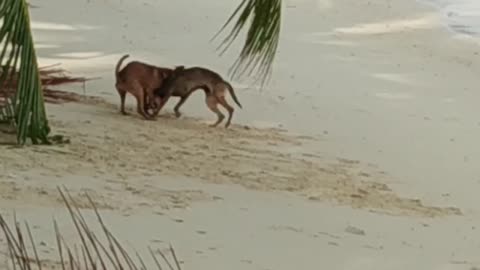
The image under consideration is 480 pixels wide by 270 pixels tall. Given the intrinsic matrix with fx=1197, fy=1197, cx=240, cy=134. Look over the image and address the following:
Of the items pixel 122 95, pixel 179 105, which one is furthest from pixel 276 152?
pixel 122 95

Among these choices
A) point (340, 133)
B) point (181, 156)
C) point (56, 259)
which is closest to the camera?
point (56, 259)

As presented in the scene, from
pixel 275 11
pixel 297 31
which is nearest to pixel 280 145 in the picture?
pixel 275 11

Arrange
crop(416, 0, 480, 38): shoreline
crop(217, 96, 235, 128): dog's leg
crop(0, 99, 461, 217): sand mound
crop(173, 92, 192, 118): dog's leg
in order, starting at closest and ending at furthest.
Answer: crop(0, 99, 461, 217): sand mound < crop(217, 96, 235, 128): dog's leg < crop(173, 92, 192, 118): dog's leg < crop(416, 0, 480, 38): shoreline

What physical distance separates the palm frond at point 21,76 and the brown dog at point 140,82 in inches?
64.8

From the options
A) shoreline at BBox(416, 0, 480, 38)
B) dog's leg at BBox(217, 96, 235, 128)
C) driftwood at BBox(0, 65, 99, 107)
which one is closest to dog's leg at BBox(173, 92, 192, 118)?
dog's leg at BBox(217, 96, 235, 128)

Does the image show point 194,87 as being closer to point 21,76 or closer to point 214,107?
point 214,107

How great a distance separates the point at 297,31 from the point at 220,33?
1.25 metres

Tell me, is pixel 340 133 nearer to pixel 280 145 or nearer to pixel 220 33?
pixel 280 145

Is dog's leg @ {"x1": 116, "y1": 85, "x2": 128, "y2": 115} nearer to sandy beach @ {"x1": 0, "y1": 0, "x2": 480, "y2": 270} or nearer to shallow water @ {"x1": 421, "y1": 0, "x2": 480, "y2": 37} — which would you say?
sandy beach @ {"x1": 0, "y1": 0, "x2": 480, "y2": 270}

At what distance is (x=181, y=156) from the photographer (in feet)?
23.2

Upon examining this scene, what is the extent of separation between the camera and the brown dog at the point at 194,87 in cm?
830

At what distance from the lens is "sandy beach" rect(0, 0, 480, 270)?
5398 millimetres

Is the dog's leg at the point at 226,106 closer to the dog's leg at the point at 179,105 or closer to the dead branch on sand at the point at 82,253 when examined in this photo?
the dog's leg at the point at 179,105

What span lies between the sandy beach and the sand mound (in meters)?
0.02
